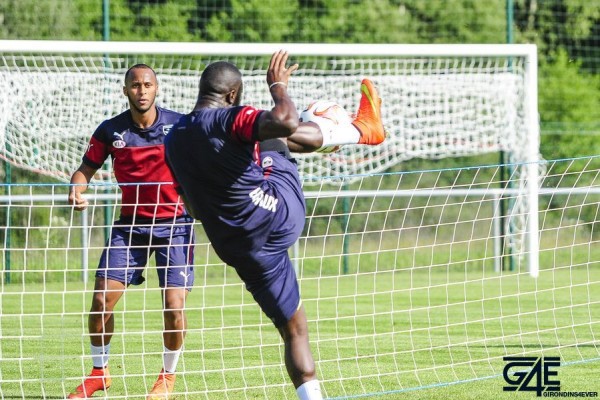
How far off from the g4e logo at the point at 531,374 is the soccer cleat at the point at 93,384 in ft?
8.55

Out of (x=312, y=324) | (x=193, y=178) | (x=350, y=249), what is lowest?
(x=350, y=249)

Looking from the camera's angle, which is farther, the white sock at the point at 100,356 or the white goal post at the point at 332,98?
the white goal post at the point at 332,98

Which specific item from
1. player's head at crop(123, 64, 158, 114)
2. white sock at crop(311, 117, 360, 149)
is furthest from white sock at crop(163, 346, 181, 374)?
white sock at crop(311, 117, 360, 149)

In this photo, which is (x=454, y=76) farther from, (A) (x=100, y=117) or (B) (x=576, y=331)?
(B) (x=576, y=331)

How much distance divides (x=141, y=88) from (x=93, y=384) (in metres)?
2.01

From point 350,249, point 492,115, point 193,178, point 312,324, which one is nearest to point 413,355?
point 312,324

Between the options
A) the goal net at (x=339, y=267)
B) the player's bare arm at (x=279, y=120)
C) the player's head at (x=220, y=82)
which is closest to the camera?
the player's bare arm at (x=279, y=120)

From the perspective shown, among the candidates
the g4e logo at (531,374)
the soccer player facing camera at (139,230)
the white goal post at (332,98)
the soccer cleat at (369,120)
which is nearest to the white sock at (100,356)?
the soccer player facing camera at (139,230)

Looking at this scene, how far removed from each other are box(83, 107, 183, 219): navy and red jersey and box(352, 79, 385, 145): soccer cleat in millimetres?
1998

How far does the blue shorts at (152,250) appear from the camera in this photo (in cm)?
742

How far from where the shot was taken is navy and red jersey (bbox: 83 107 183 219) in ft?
25.1

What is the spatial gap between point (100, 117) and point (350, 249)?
21.4ft

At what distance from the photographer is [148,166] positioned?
7727 mm

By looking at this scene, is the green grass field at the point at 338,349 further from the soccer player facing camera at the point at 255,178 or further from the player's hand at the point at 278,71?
the player's hand at the point at 278,71
